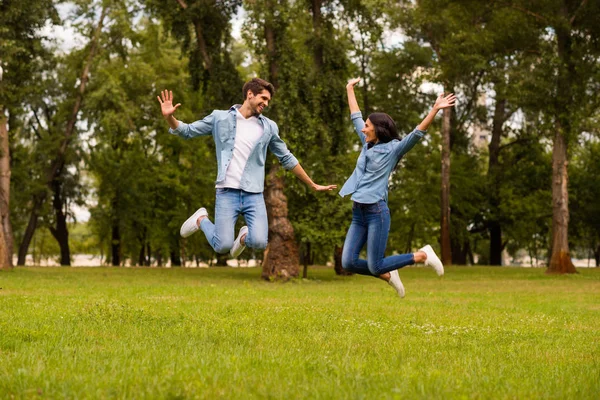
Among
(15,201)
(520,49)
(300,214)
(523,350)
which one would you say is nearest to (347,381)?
(523,350)

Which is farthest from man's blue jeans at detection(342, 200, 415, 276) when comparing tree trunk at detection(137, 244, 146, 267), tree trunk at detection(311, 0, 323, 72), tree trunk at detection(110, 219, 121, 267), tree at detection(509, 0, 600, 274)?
tree trunk at detection(137, 244, 146, 267)

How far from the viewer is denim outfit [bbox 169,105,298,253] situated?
9562 millimetres

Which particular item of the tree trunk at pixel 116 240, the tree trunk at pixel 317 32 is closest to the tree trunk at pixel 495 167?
the tree trunk at pixel 317 32

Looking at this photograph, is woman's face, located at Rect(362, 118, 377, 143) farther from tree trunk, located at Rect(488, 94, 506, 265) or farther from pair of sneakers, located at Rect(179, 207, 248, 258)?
tree trunk, located at Rect(488, 94, 506, 265)

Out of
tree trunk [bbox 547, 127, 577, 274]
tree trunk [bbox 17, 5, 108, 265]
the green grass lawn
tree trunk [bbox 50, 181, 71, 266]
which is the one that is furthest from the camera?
tree trunk [bbox 50, 181, 71, 266]

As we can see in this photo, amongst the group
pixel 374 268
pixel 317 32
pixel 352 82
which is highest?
pixel 317 32

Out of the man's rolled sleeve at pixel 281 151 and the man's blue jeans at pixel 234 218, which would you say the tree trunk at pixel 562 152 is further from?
the man's blue jeans at pixel 234 218

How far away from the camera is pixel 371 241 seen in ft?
32.6

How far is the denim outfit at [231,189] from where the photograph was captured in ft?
31.4

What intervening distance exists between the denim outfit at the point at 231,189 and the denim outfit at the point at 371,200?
3.56ft

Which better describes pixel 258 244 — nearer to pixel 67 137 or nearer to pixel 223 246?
pixel 223 246

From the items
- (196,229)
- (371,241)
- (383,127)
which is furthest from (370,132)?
(196,229)

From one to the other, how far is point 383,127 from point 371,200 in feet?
2.97

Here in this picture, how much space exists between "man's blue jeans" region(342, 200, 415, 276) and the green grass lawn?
0.82 meters
